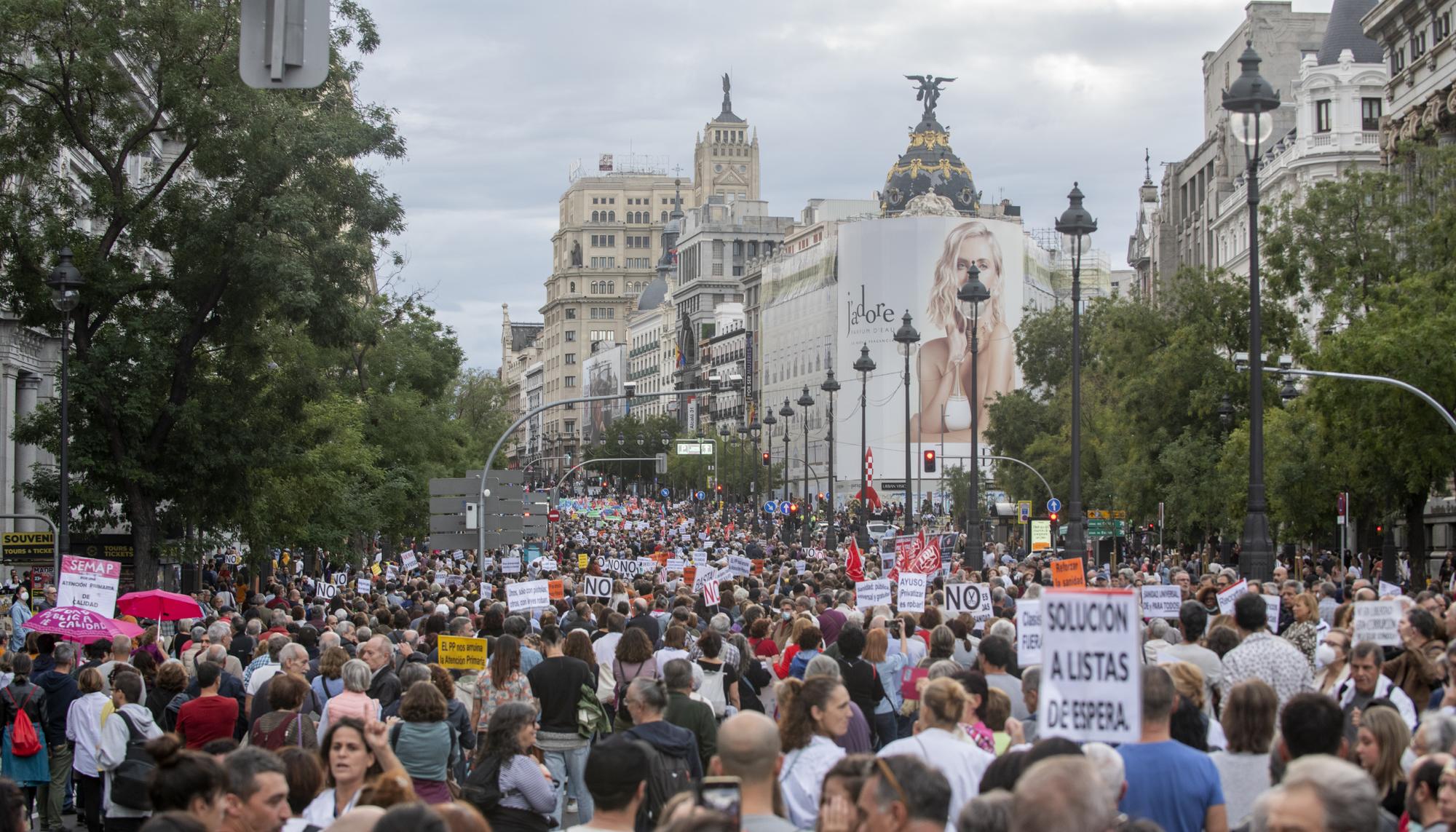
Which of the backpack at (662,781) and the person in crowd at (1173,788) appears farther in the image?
the backpack at (662,781)

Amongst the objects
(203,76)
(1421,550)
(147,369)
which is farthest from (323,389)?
(1421,550)

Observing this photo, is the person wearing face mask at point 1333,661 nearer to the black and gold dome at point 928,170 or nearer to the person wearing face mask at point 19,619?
the person wearing face mask at point 19,619

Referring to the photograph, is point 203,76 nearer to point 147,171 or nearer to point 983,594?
point 147,171

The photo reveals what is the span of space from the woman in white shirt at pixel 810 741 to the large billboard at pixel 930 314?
12368cm

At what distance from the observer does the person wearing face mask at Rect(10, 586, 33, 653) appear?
2028cm

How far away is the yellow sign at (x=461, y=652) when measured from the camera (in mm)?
14562

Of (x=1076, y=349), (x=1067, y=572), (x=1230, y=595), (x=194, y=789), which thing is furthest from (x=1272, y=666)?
(x=1076, y=349)

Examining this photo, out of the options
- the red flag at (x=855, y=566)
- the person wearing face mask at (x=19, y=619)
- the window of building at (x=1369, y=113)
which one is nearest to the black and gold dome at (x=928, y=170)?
the window of building at (x=1369, y=113)

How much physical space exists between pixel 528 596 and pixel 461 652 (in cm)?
581

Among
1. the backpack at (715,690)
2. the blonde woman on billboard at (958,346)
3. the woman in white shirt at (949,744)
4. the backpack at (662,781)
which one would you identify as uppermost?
the blonde woman on billboard at (958,346)

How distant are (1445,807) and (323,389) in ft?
94.3

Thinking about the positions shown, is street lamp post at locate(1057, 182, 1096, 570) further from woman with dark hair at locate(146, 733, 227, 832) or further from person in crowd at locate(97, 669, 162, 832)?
woman with dark hair at locate(146, 733, 227, 832)

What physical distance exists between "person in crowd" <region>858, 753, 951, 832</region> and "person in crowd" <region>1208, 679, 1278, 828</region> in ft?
7.35

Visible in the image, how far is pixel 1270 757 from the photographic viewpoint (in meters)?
8.25
